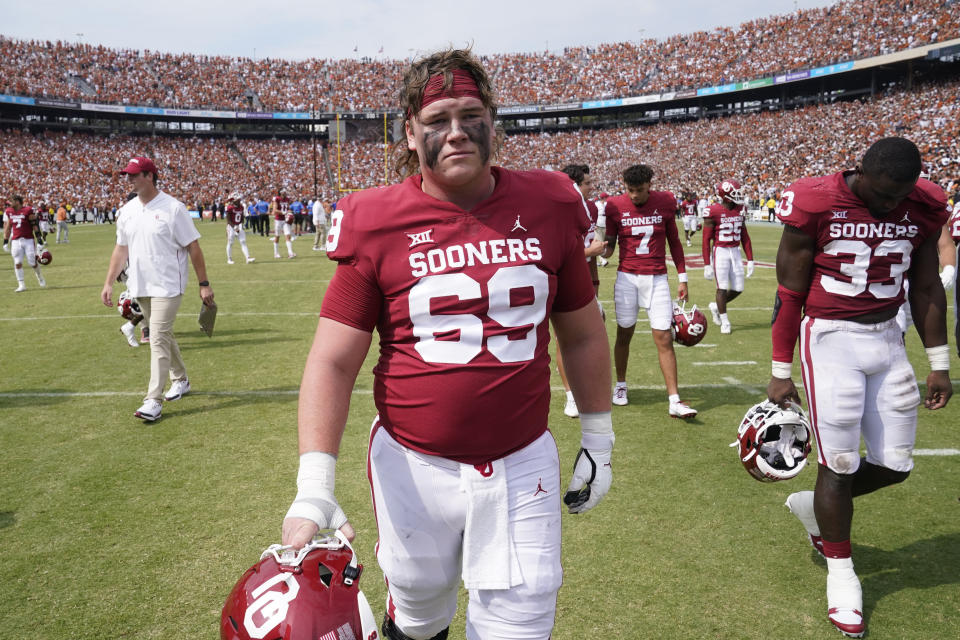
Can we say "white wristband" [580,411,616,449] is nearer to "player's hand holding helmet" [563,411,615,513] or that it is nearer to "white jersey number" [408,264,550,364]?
"player's hand holding helmet" [563,411,615,513]

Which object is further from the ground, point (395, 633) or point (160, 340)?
point (160, 340)

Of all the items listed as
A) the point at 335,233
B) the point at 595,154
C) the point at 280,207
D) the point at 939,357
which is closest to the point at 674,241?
the point at 939,357

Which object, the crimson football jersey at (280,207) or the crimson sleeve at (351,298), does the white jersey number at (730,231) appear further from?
the crimson football jersey at (280,207)

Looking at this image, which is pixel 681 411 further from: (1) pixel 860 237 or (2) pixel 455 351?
(2) pixel 455 351

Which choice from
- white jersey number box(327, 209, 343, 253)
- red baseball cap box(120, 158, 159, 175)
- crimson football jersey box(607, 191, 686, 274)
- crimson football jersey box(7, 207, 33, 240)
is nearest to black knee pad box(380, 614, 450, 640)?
white jersey number box(327, 209, 343, 253)

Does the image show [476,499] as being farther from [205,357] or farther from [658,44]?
Answer: [658,44]

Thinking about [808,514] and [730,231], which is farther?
[730,231]

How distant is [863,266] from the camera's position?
3.35 meters

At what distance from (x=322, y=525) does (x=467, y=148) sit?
114cm

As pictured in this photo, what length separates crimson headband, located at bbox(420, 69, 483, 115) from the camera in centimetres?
202

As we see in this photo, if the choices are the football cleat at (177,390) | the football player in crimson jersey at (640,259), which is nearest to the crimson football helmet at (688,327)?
the football player in crimson jersey at (640,259)

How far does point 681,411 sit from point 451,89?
15.7 feet

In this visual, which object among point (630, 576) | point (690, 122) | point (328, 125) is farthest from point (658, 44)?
point (630, 576)

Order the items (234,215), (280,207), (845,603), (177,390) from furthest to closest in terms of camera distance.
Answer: (280,207) < (234,215) < (177,390) < (845,603)
